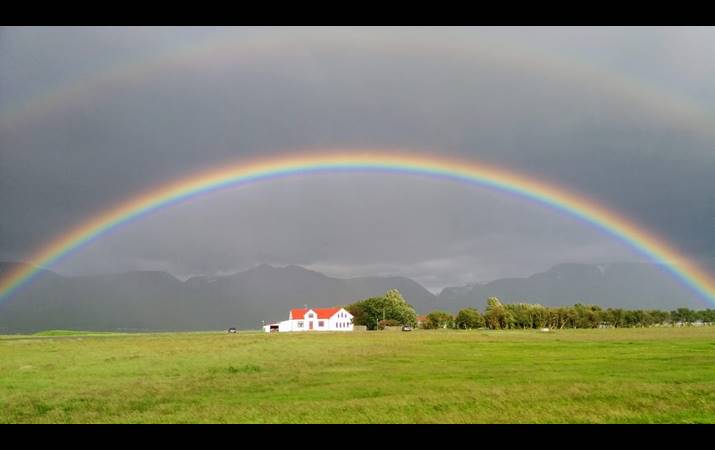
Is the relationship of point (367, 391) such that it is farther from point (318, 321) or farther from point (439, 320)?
point (439, 320)

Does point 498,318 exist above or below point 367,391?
above

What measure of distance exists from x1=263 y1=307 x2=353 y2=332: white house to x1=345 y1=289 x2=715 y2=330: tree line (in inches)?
131

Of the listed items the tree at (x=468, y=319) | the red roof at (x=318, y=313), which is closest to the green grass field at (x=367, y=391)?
the red roof at (x=318, y=313)

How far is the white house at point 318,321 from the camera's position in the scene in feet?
502

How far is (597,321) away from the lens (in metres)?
165

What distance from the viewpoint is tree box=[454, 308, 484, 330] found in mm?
154750

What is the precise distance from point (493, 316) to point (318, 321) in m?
50.1

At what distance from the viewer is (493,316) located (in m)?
156

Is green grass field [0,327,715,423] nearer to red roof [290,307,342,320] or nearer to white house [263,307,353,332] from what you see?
white house [263,307,353,332]

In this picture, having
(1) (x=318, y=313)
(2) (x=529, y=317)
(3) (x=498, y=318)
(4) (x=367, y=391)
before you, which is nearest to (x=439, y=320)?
(3) (x=498, y=318)

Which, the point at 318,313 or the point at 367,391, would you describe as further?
the point at 318,313

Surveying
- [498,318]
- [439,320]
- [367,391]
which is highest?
[498,318]
